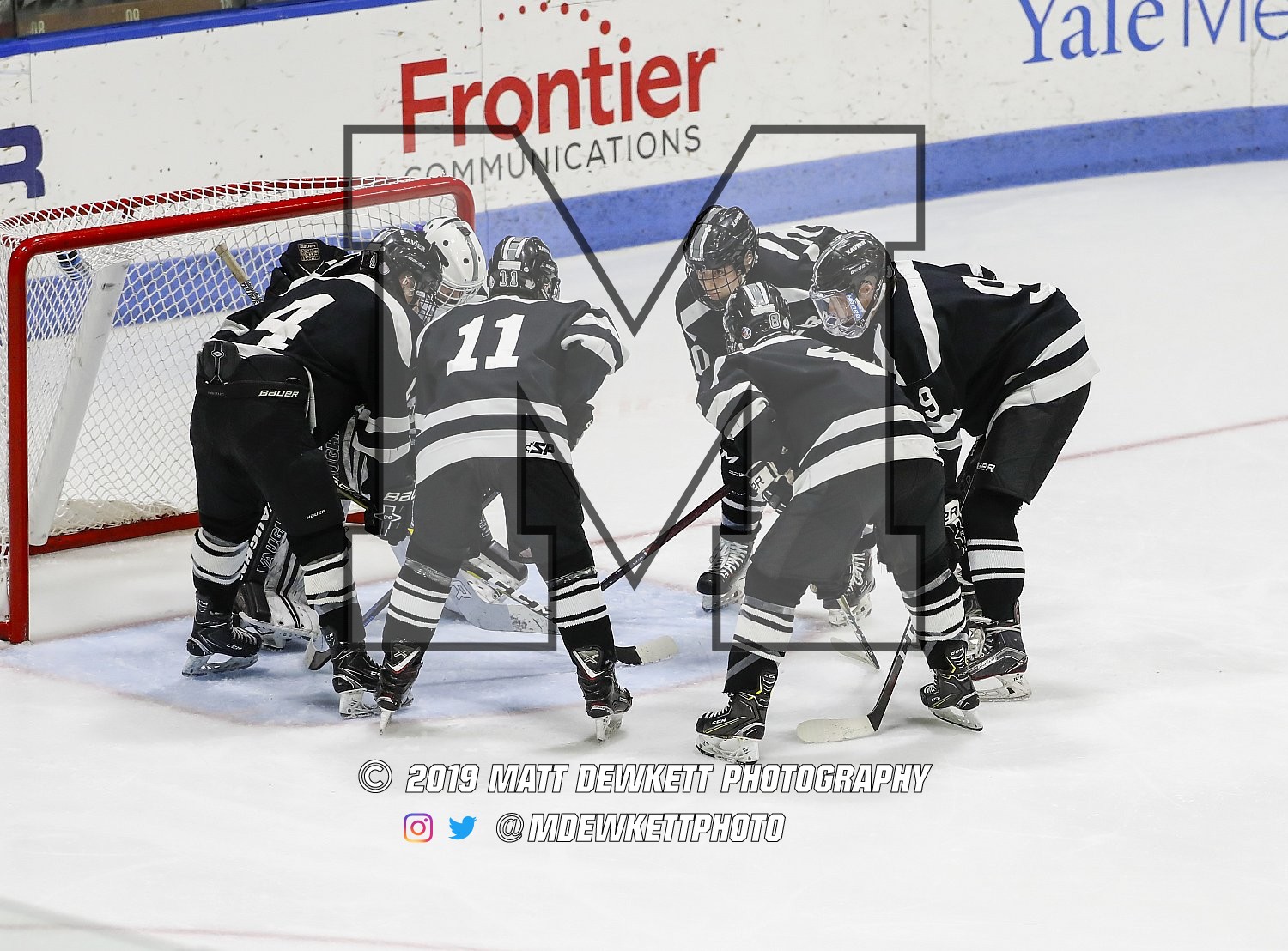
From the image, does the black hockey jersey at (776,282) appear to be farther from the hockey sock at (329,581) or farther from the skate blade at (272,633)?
the skate blade at (272,633)

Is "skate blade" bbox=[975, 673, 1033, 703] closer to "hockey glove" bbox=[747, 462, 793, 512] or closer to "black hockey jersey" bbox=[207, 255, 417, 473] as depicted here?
"hockey glove" bbox=[747, 462, 793, 512]

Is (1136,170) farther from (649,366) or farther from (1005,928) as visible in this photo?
(1005,928)

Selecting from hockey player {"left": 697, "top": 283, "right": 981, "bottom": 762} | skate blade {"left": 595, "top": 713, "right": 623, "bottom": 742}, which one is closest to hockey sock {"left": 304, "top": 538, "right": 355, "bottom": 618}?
skate blade {"left": 595, "top": 713, "right": 623, "bottom": 742}

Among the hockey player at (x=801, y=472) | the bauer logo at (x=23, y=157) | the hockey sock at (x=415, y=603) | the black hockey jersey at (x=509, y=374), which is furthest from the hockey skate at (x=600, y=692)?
the bauer logo at (x=23, y=157)

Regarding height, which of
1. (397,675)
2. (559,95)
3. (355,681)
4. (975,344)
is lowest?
(355,681)

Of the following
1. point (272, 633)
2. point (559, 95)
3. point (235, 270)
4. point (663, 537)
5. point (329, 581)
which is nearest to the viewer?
point (329, 581)

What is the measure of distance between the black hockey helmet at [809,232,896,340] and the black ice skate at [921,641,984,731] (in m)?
0.72

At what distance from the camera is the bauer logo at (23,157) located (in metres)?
7.42

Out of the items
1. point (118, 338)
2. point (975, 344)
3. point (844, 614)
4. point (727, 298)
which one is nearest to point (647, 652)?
point (844, 614)

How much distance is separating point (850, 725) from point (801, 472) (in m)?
0.60

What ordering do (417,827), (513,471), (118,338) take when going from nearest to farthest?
(417,827), (513,471), (118,338)

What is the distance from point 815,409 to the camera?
402 cm

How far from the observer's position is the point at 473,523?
13.6 feet

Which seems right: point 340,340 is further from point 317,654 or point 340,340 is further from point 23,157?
point 23,157
